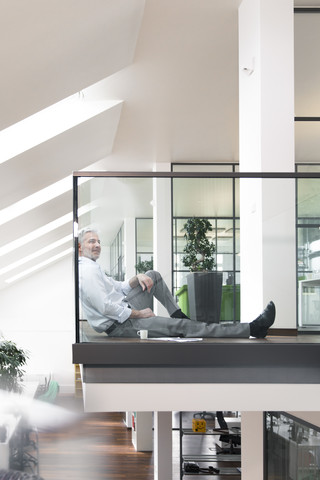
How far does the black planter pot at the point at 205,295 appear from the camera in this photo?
4691 millimetres

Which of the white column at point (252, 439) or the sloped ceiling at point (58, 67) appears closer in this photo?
the sloped ceiling at point (58, 67)

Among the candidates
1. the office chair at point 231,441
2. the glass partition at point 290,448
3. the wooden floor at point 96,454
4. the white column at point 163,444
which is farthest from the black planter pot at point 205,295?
the office chair at point 231,441

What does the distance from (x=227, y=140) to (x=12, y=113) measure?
470cm

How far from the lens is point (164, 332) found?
4727mm

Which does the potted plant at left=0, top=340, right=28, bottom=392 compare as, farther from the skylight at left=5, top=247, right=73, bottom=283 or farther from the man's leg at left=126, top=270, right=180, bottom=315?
the skylight at left=5, top=247, right=73, bottom=283

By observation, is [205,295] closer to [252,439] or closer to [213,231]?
[213,231]

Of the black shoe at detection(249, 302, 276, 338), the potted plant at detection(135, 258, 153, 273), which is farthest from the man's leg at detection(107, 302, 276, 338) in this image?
the potted plant at detection(135, 258, 153, 273)

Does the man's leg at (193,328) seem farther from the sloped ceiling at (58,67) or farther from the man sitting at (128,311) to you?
the sloped ceiling at (58,67)

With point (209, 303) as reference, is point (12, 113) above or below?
above

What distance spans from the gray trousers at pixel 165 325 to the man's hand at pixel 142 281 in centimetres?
2

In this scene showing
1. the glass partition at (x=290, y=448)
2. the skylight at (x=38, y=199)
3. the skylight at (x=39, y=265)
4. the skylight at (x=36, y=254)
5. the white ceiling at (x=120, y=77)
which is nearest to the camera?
the white ceiling at (x=120, y=77)

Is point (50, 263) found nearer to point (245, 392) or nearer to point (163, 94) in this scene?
point (163, 94)

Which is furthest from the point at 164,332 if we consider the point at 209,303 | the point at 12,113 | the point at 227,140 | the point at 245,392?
the point at 227,140

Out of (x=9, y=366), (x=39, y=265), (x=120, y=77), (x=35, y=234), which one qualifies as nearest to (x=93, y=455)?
(x=35, y=234)
